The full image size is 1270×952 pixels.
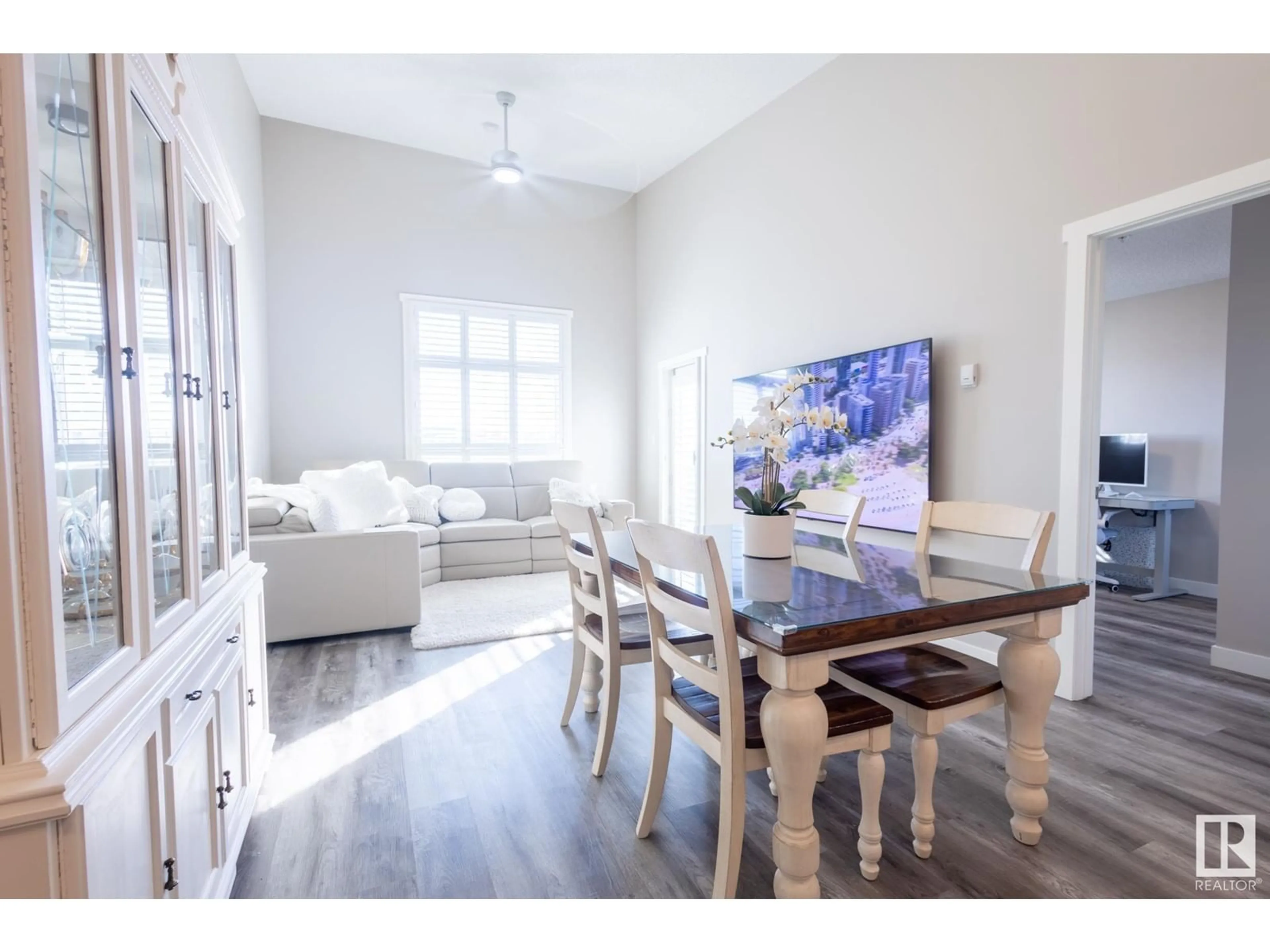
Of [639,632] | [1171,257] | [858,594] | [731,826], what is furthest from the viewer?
[1171,257]

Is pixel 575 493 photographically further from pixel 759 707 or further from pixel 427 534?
pixel 759 707

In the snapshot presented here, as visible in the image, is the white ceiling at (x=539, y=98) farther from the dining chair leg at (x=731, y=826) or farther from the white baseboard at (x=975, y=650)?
the dining chair leg at (x=731, y=826)

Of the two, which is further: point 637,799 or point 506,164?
point 506,164

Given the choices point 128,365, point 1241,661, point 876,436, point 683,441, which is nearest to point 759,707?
point 128,365

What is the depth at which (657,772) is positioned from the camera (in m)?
1.60

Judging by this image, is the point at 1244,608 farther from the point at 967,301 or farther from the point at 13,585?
the point at 13,585

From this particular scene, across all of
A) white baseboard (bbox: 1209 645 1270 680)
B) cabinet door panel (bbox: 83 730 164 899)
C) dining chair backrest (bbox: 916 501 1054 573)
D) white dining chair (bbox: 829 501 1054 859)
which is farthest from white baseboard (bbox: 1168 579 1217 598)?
cabinet door panel (bbox: 83 730 164 899)

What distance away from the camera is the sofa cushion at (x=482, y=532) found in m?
4.81

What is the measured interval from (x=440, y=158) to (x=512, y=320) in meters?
1.57

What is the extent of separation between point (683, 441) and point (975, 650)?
3279 mm

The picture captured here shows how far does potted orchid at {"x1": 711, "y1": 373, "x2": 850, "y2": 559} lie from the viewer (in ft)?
6.07

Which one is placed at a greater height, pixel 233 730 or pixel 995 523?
pixel 995 523

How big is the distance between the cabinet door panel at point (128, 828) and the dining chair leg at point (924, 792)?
61.3 inches

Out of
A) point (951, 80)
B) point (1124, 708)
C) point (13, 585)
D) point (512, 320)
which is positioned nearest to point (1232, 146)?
point (951, 80)
